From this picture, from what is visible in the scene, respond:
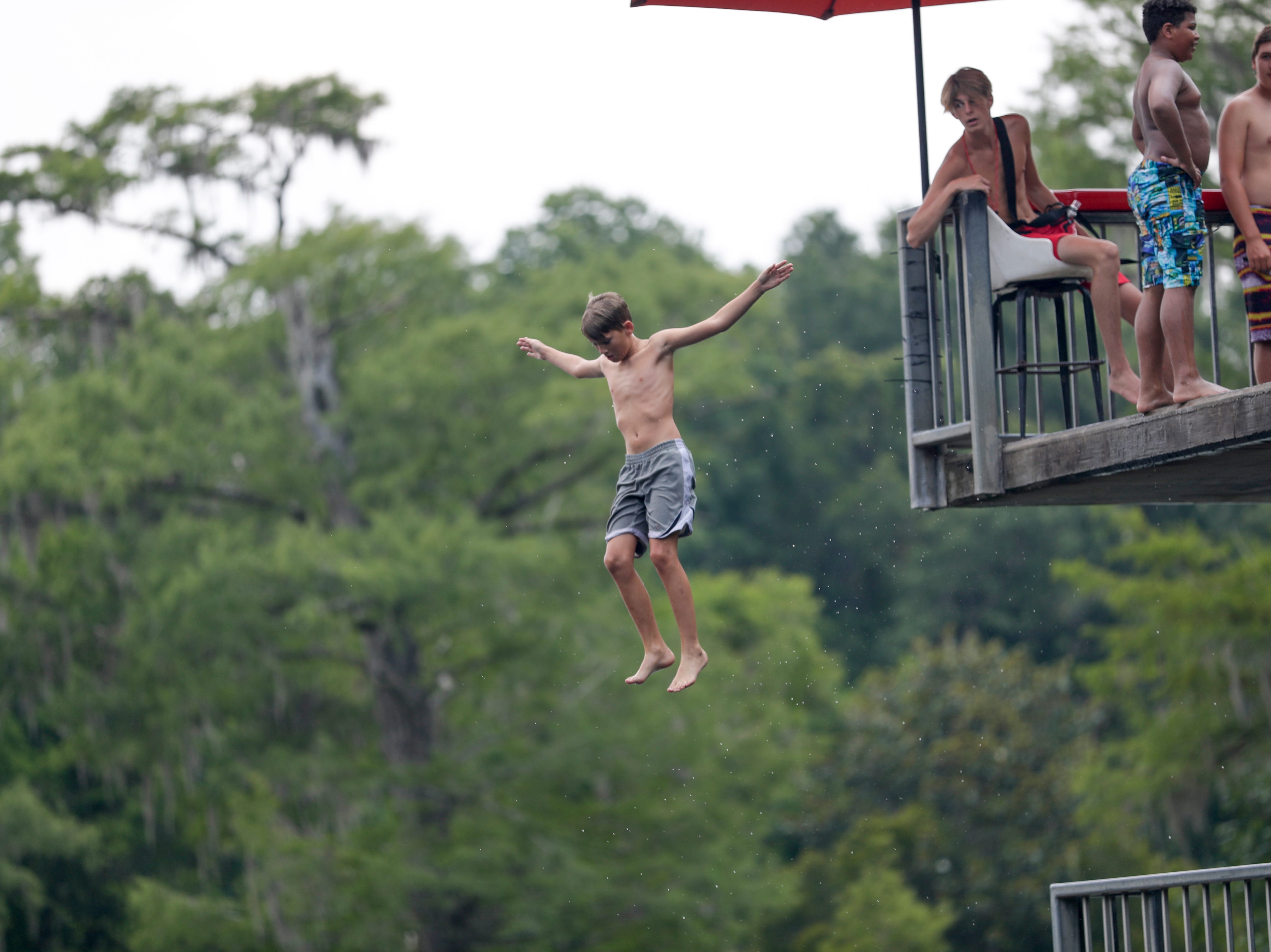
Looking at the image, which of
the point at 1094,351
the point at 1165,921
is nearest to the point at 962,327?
the point at 1094,351

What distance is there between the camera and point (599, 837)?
20.6m

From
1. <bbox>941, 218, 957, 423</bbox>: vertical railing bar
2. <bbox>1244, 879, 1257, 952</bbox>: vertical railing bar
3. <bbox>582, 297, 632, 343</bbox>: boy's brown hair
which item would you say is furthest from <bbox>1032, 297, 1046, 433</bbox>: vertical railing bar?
<bbox>1244, 879, 1257, 952</bbox>: vertical railing bar

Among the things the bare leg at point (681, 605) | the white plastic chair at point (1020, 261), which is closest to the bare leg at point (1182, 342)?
the white plastic chair at point (1020, 261)

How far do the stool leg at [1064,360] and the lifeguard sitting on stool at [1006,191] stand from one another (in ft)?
0.69

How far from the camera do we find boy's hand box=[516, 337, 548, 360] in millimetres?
6270

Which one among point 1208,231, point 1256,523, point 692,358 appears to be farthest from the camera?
point 1256,523

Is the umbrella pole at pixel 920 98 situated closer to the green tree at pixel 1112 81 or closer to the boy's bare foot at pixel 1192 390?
the boy's bare foot at pixel 1192 390

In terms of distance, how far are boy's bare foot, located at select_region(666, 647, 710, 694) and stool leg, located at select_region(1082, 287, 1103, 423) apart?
6.02 feet

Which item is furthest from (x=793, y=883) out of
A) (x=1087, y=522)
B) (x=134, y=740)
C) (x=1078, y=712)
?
(x=1087, y=522)

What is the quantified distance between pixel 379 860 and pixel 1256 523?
573 inches

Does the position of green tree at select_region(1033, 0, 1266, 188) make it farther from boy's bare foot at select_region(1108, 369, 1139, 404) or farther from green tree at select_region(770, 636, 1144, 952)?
boy's bare foot at select_region(1108, 369, 1139, 404)

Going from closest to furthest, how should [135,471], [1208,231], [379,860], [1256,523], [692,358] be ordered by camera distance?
[1208,231] < [379,860] < [135,471] < [692,358] < [1256,523]

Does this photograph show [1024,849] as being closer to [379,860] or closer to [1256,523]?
[1256,523]

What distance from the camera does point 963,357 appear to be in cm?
650
